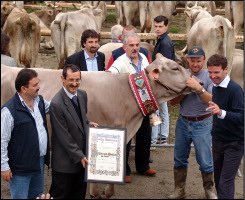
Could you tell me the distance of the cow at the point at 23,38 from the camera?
12.0 meters

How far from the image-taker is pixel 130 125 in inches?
268

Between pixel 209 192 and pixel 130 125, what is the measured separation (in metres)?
1.17

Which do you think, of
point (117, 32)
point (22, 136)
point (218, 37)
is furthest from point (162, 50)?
point (22, 136)

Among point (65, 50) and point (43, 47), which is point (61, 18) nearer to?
point (65, 50)

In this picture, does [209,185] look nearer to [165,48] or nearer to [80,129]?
[80,129]

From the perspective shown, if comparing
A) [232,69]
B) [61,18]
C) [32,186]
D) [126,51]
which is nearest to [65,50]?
[61,18]

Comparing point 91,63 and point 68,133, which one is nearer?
point 68,133

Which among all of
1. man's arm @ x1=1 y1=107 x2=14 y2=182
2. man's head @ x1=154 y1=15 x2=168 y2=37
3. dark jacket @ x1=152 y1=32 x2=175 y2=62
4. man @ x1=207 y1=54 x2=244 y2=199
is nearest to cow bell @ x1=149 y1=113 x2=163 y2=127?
man @ x1=207 y1=54 x2=244 y2=199

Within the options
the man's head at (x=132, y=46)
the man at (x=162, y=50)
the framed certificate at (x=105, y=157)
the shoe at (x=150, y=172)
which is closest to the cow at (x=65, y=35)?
the man at (x=162, y=50)

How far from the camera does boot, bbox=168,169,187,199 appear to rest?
6.80 meters

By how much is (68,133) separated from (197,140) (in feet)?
5.56

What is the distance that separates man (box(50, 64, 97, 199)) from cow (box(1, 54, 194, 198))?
0.98 meters

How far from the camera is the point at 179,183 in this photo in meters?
6.85

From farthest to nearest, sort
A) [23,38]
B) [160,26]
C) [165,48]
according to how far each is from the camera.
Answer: [23,38]
[160,26]
[165,48]
